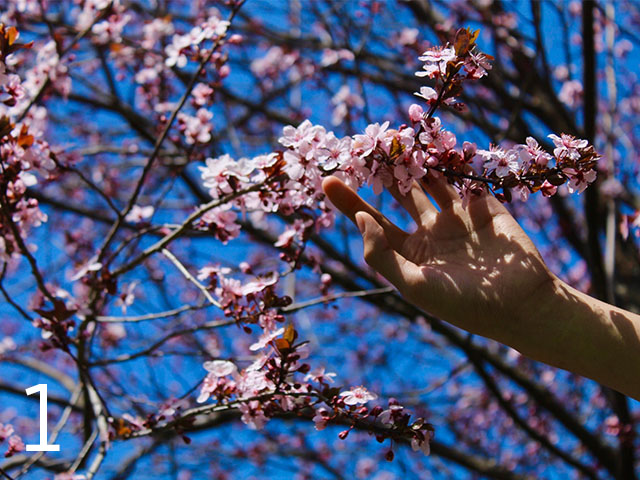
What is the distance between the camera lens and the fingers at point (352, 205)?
1733mm

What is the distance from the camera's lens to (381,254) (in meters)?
1.68

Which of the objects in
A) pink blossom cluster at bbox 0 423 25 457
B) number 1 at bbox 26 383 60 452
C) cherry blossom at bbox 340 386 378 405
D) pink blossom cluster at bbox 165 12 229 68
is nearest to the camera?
cherry blossom at bbox 340 386 378 405

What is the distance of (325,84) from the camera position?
185 inches

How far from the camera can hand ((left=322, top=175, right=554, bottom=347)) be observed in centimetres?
153

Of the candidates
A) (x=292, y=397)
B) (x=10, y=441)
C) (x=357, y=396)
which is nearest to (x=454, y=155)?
(x=357, y=396)

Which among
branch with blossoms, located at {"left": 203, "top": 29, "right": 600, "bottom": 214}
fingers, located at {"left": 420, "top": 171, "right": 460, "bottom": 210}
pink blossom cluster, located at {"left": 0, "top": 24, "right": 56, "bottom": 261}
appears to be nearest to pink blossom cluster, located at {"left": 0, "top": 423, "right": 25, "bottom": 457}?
pink blossom cluster, located at {"left": 0, "top": 24, "right": 56, "bottom": 261}

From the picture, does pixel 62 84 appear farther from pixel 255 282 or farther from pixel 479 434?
pixel 479 434

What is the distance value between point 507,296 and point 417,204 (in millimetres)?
415

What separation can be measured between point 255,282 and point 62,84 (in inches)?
75.6

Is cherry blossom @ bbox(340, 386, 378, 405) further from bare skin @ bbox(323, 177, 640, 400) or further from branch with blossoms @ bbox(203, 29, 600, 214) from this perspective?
branch with blossoms @ bbox(203, 29, 600, 214)

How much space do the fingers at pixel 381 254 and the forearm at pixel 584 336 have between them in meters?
0.32

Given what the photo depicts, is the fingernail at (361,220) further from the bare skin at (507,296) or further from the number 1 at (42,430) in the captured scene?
the number 1 at (42,430)

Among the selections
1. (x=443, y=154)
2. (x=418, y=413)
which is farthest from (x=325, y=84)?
(x=443, y=154)

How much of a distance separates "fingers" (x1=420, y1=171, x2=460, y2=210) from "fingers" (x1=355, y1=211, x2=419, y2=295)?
19 centimetres
